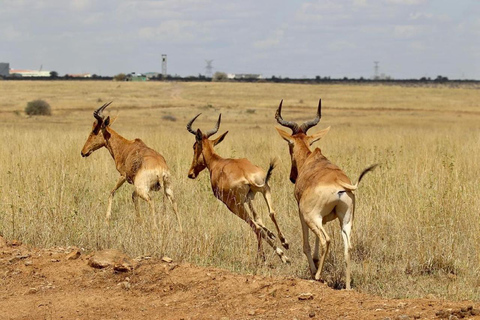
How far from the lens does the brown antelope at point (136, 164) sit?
11.7 metres

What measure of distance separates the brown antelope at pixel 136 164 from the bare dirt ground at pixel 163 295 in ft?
8.05

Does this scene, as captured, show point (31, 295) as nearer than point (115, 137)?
Yes

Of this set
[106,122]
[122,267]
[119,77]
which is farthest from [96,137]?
[119,77]

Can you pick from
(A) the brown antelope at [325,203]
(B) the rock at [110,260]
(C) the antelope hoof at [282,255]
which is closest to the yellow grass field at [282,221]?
(C) the antelope hoof at [282,255]

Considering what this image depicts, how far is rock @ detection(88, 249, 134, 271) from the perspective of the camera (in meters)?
8.08

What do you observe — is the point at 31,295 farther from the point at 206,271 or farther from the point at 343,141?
the point at 343,141

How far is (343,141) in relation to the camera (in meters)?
22.6

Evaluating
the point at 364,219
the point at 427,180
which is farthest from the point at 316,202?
the point at 427,180

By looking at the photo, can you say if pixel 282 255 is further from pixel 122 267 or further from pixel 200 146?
pixel 200 146

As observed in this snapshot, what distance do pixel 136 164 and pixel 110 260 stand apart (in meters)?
4.10

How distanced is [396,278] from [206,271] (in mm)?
2544

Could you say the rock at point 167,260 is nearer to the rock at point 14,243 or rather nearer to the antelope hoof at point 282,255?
the antelope hoof at point 282,255

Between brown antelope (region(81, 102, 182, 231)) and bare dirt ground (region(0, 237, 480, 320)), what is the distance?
245cm

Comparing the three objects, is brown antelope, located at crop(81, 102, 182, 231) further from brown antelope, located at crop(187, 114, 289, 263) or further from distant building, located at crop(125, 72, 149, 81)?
distant building, located at crop(125, 72, 149, 81)
